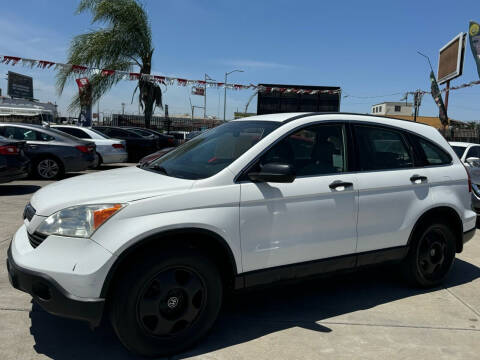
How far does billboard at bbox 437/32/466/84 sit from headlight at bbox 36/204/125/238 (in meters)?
24.2

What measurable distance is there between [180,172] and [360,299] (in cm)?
211

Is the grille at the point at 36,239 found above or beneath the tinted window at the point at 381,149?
beneath

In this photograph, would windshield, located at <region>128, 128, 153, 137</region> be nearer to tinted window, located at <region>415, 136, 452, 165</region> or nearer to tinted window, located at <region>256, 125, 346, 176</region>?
tinted window, located at <region>415, 136, 452, 165</region>

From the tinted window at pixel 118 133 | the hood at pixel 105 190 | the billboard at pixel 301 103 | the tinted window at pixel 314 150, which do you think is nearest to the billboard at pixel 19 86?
the billboard at pixel 301 103

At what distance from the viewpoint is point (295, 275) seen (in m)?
3.36

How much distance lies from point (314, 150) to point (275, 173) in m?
0.76

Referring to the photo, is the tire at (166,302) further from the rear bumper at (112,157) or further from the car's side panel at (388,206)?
the rear bumper at (112,157)

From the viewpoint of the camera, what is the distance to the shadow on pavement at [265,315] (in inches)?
118

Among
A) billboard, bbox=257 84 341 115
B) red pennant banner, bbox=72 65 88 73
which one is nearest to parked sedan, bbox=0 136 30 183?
red pennant banner, bbox=72 65 88 73

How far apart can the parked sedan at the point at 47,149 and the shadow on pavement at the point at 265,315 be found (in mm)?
8190

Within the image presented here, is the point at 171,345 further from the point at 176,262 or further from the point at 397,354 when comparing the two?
the point at 397,354

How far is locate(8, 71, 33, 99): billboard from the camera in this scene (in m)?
54.3

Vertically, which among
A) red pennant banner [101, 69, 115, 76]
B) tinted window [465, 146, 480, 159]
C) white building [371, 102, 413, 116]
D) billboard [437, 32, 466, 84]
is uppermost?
white building [371, 102, 413, 116]

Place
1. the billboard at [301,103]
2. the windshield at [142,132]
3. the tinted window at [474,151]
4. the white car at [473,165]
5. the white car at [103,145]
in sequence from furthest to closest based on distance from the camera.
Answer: the billboard at [301,103] → the windshield at [142,132] → the white car at [103,145] → the tinted window at [474,151] → the white car at [473,165]
